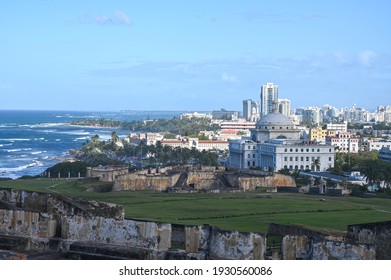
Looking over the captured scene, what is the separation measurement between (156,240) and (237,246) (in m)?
1.52

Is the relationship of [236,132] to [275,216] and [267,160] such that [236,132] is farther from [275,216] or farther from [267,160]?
[275,216]

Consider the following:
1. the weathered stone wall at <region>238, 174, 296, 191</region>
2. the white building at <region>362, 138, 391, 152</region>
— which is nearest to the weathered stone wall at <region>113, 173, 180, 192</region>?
the weathered stone wall at <region>238, 174, 296, 191</region>

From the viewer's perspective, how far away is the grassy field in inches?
1173

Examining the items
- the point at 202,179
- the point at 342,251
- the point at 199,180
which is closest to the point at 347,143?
the point at 202,179

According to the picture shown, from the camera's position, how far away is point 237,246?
13906 millimetres

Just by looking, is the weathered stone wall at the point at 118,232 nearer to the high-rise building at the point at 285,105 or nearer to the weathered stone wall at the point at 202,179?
the weathered stone wall at the point at 202,179

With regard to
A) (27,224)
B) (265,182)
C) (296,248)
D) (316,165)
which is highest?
(27,224)

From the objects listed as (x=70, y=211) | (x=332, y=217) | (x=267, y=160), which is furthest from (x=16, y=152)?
(x=70, y=211)

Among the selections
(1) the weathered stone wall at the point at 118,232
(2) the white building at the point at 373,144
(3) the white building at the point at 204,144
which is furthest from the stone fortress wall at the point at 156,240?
(3) the white building at the point at 204,144

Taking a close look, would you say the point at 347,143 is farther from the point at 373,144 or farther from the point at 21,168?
the point at 21,168

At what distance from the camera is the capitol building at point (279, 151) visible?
75375 millimetres

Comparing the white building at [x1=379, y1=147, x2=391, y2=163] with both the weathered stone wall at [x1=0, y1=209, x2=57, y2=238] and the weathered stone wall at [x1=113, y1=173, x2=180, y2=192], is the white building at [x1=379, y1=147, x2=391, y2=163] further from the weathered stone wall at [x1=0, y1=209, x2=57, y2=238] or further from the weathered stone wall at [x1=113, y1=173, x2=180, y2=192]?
the weathered stone wall at [x1=0, y1=209, x2=57, y2=238]

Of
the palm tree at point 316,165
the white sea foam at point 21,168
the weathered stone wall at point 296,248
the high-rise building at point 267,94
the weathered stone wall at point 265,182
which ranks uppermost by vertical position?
the high-rise building at point 267,94

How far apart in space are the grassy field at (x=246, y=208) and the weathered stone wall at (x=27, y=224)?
470 inches
